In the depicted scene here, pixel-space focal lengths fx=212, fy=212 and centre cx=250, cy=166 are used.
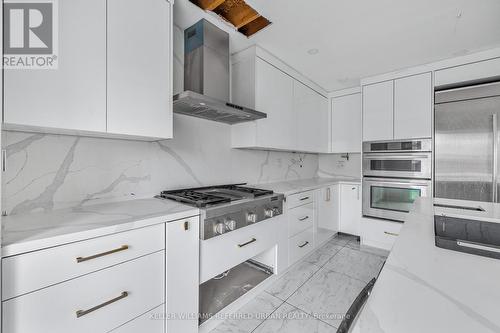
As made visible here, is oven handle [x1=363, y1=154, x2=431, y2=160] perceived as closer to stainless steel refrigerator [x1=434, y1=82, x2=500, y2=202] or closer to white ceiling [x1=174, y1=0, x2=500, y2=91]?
stainless steel refrigerator [x1=434, y1=82, x2=500, y2=202]

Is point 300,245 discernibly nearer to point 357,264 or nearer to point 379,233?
point 357,264

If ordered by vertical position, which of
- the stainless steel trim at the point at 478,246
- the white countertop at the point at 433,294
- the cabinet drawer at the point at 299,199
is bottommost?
the cabinet drawer at the point at 299,199

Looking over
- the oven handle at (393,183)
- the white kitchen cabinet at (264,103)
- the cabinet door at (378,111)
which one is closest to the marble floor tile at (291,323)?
the white kitchen cabinet at (264,103)

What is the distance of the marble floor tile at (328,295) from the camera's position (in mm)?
1715

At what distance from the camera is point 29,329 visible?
814mm

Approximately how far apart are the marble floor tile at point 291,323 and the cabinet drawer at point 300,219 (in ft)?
2.29

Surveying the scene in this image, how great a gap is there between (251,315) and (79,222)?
1.40m

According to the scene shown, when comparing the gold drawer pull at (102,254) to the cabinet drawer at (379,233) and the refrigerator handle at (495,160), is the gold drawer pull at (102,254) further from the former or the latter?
the refrigerator handle at (495,160)

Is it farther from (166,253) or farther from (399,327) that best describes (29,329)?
(399,327)

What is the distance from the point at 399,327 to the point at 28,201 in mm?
1744

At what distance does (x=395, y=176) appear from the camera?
2.73m

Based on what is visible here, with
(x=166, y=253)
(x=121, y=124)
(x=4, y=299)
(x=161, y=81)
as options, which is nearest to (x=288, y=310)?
(x=166, y=253)

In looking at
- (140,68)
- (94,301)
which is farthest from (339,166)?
(94,301)

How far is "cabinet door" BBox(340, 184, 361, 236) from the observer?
313 cm
